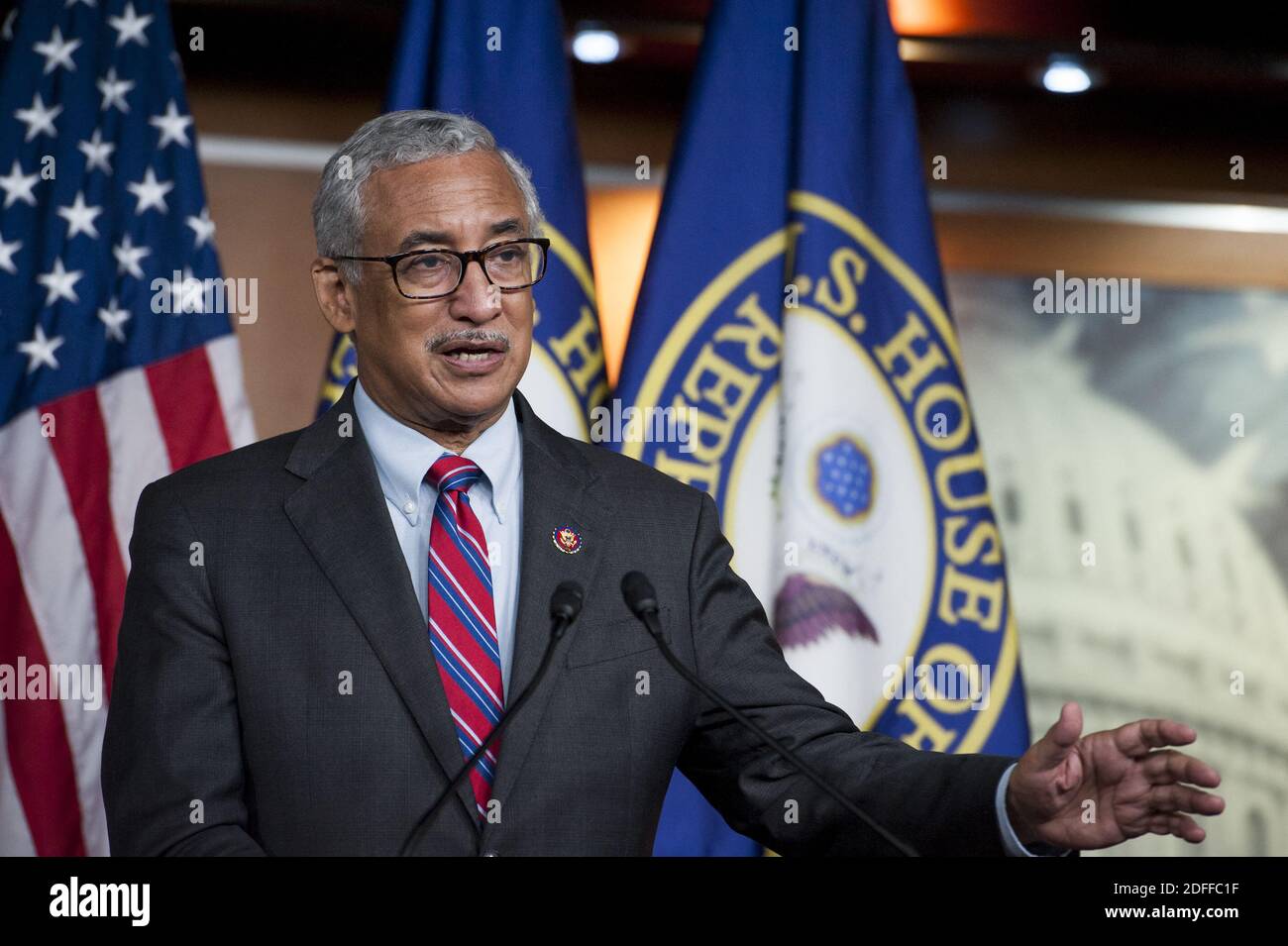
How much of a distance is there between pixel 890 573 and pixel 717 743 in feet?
4.75

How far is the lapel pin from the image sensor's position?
71.4 inches

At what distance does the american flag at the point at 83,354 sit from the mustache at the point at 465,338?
1534 millimetres

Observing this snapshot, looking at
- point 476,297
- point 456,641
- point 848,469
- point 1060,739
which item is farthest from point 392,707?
point 848,469

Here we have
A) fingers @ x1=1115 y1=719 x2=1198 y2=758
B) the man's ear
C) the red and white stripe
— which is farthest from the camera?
the red and white stripe

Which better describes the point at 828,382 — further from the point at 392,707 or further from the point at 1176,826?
the point at 1176,826

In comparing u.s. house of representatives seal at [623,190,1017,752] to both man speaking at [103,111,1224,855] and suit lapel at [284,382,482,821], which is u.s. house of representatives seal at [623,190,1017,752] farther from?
suit lapel at [284,382,482,821]

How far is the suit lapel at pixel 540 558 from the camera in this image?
1.68 m

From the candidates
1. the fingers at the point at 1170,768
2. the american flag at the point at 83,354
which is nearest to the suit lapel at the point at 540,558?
the fingers at the point at 1170,768

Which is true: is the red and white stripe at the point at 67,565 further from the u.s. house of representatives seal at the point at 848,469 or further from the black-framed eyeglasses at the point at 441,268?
the black-framed eyeglasses at the point at 441,268

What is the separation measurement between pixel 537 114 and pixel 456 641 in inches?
73.9

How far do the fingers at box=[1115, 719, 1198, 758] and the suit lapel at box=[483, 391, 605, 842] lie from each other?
25.7 inches

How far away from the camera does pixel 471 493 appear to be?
74.2 inches

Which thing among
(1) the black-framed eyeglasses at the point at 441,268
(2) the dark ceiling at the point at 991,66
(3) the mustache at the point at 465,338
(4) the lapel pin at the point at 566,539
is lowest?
(4) the lapel pin at the point at 566,539

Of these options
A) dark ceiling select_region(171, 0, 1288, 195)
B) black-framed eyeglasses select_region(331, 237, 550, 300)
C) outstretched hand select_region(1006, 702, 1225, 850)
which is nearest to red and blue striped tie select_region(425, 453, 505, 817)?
black-framed eyeglasses select_region(331, 237, 550, 300)
